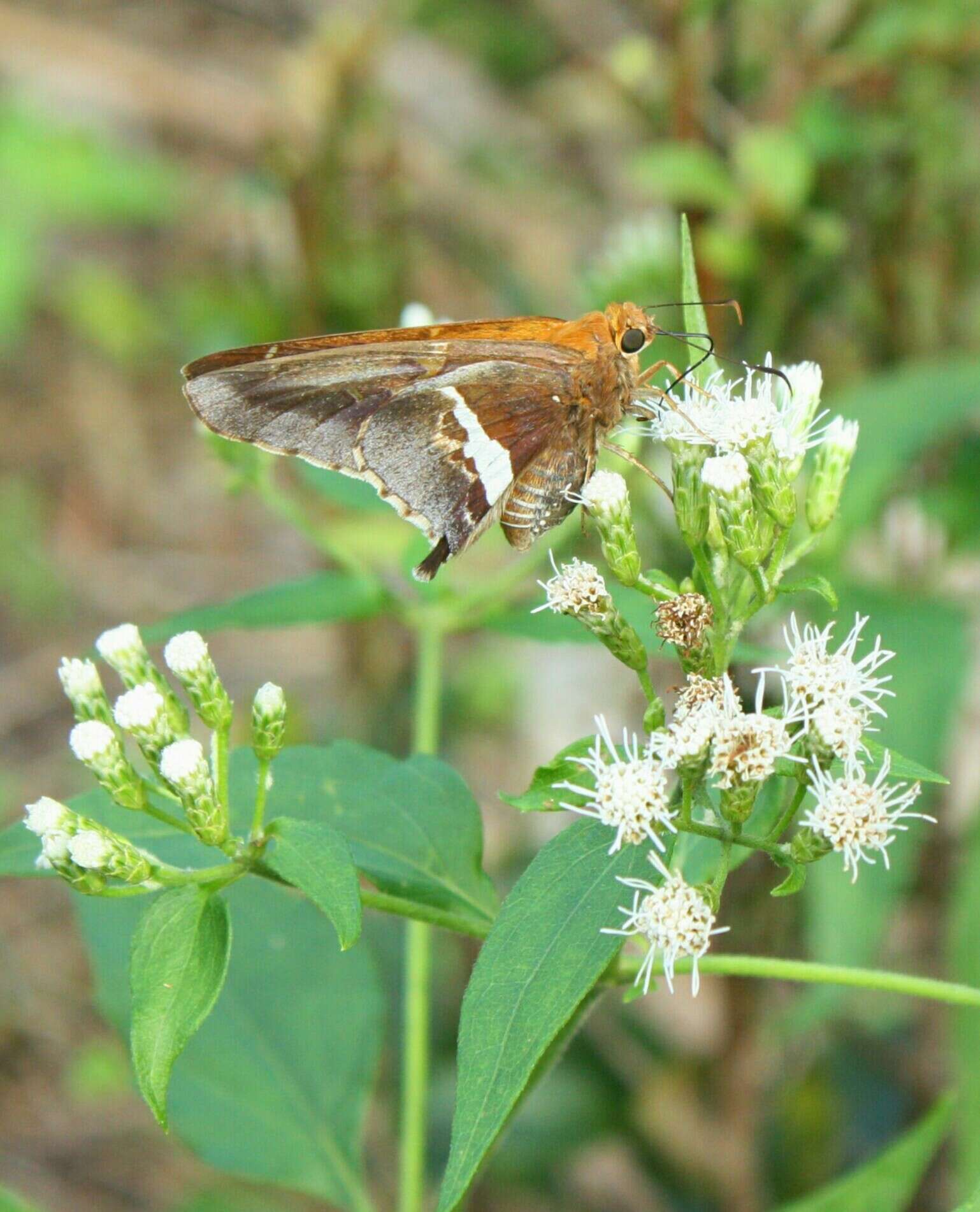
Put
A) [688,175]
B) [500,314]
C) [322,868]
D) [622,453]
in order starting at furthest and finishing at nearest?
[500,314] → [688,175] → [622,453] → [322,868]

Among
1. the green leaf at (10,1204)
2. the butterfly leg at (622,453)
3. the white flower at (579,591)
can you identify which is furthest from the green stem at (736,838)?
the green leaf at (10,1204)

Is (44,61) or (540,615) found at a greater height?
(44,61)

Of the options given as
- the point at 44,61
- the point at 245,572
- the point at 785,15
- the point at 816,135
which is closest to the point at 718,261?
the point at 816,135

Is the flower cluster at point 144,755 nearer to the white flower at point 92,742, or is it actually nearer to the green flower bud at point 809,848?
the white flower at point 92,742

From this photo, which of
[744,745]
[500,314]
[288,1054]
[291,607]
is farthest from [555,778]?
[500,314]

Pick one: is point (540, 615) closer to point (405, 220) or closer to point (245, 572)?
point (405, 220)

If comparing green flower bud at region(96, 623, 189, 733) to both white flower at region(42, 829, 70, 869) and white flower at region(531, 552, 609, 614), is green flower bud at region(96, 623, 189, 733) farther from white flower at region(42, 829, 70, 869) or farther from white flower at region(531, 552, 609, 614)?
white flower at region(531, 552, 609, 614)

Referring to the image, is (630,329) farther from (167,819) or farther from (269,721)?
(167,819)
